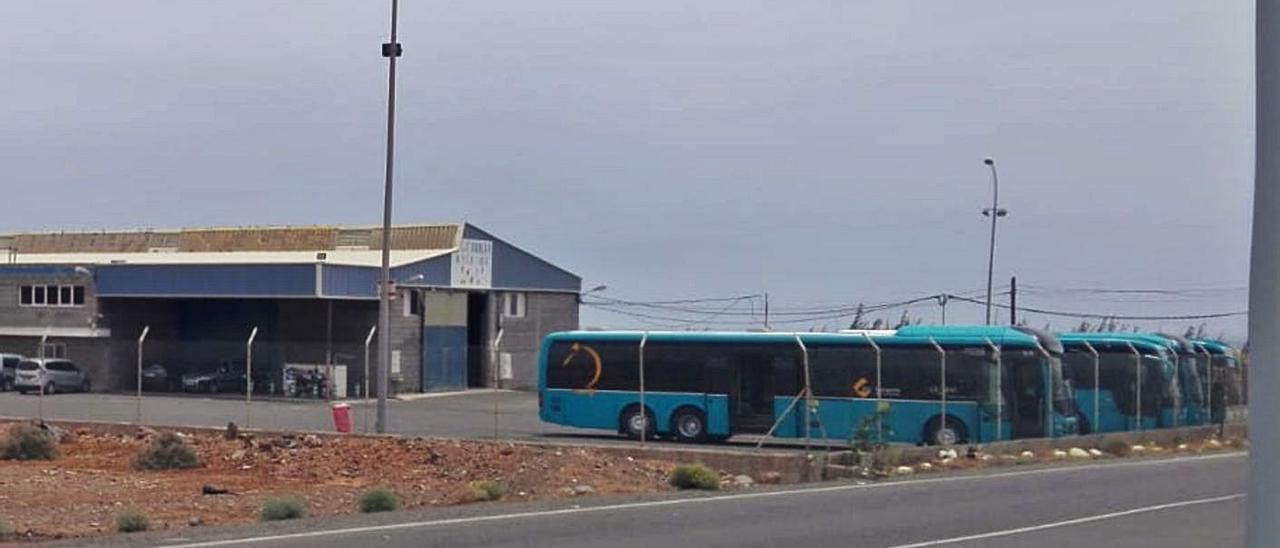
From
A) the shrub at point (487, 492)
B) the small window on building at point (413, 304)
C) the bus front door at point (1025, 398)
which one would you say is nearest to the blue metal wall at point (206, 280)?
the small window on building at point (413, 304)

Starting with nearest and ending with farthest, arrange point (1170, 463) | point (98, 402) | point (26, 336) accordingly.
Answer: point (1170, 463) → point (98, 402) → point (26, 336)

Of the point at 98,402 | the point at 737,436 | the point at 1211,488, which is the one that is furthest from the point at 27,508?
the point at 98,402

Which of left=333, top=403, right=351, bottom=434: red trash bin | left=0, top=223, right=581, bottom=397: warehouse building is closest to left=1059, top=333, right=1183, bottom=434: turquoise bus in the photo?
left=333, top=403, right=351, bottom=434: red trash bin

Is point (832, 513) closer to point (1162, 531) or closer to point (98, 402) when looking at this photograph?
point (1162, 531)

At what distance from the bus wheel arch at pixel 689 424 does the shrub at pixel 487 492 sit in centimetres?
1468

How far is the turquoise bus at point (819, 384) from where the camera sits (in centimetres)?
4066

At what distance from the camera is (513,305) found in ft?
248

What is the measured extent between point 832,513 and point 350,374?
44201 millimetres

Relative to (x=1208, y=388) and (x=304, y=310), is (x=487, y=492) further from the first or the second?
(x=304, y=310)

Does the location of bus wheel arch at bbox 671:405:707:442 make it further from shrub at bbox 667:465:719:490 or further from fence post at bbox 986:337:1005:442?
shrub at bbox 667:465:719:490

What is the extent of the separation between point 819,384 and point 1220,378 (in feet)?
45.0

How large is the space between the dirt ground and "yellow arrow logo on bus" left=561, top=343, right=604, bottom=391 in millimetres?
7570

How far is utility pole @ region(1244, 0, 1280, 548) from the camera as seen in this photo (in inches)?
200

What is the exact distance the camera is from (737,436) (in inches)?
1727
